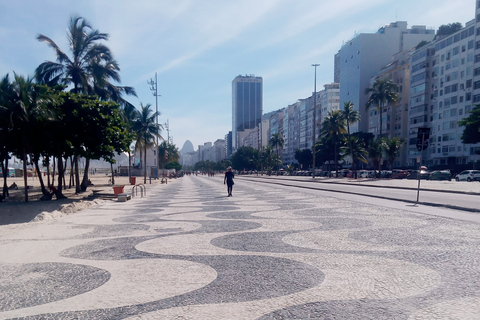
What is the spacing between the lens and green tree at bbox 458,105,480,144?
1630 inches

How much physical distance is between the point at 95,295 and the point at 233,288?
1.75 metres

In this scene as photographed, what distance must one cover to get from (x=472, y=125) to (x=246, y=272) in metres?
47.7

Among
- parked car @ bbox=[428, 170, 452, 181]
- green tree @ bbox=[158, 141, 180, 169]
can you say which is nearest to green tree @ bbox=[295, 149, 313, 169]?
green tree @ bbox=[158, 141, 180, 169]

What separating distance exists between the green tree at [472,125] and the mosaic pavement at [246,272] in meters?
38.6

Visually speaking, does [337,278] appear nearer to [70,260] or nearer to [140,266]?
[140,266]

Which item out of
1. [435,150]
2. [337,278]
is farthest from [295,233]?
[435,150]

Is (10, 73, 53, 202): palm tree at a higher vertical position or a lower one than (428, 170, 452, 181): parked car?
higher

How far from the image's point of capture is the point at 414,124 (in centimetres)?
7462

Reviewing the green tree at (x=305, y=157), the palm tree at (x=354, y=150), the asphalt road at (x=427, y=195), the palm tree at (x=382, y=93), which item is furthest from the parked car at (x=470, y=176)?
the green tree at (x=305, y=157)

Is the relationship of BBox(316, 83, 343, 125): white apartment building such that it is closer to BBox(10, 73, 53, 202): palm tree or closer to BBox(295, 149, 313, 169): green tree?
BBox(295, 149, 313, 169): green tree

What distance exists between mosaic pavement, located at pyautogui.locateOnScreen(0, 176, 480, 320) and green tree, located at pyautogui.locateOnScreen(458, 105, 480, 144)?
38.6 meters

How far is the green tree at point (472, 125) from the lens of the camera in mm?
41406

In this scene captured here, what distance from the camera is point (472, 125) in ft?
141

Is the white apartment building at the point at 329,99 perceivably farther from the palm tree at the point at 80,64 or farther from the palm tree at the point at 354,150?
the palm tree at the point at 80,64
